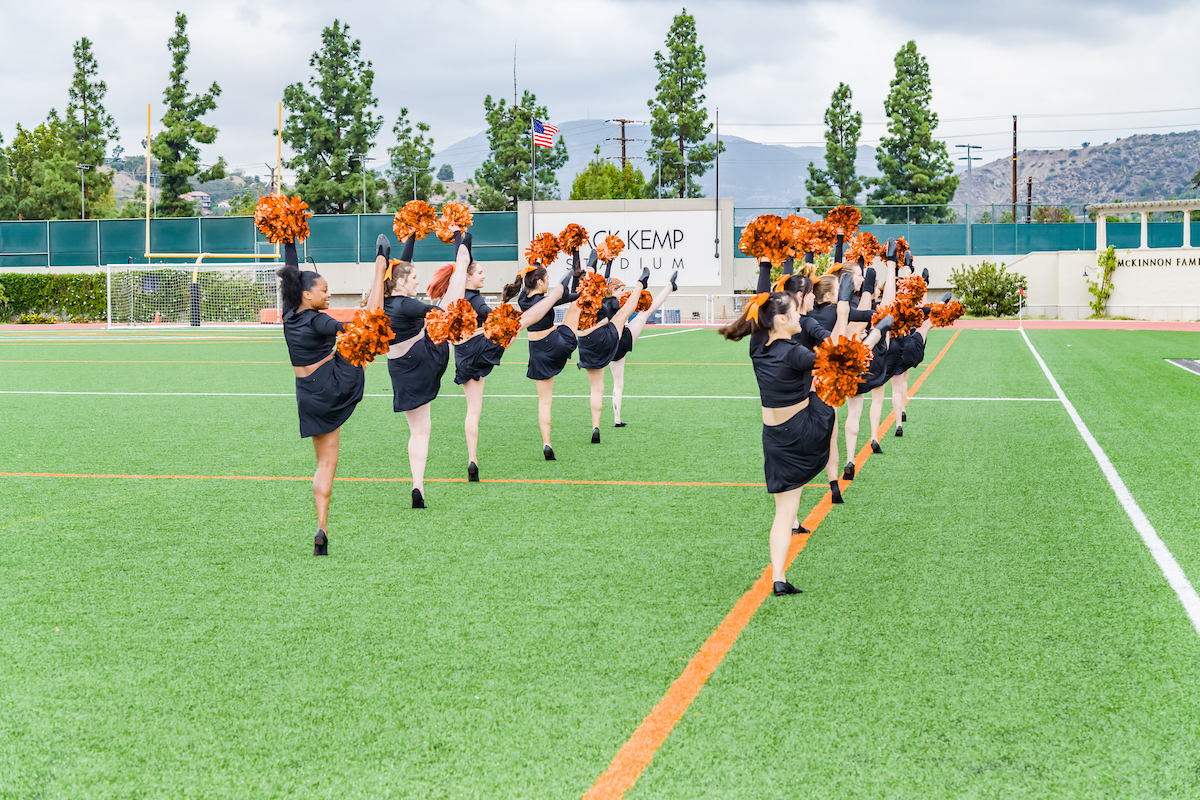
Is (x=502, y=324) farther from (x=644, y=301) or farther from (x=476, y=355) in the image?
(x=644, y=301)

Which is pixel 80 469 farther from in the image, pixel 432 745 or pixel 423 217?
pixel 432 745

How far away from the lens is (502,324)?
793 cm

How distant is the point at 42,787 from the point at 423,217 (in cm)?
462

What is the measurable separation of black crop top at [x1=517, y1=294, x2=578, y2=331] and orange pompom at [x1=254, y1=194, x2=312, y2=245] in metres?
2.72

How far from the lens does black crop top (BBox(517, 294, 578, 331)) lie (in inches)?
357

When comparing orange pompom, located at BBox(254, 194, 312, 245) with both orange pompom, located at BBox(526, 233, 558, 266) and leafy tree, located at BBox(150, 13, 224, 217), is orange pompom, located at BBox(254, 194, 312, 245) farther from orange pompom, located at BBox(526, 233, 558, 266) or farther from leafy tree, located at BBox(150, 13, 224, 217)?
leafy tree, located at BBox(150, 13, 224, 217)

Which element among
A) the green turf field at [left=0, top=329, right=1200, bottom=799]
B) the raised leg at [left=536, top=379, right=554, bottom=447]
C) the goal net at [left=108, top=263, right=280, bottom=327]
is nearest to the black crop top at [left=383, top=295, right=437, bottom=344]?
the green turf field at [left=0, top=329, right=1200, bottom=799]

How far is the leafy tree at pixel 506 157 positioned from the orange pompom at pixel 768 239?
6439 centimetres

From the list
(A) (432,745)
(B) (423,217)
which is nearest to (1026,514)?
(B) (423,217)

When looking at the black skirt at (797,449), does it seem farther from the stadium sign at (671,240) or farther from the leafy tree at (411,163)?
the leafy tree at (411,163)

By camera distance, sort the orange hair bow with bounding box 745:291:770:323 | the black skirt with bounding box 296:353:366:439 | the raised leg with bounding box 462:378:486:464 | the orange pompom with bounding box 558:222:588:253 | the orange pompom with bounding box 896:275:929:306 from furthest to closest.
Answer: the orange pompom with bounding box 558:222:588:253 < the raised leg with bounding box 462:378:486:464 < the orange pompom with bounding box 896:275:929:306 < the black skirt with bounding box 296:353:366:439 < the orange hair bow with bounding box 745:291:770:323

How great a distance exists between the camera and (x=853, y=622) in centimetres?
492

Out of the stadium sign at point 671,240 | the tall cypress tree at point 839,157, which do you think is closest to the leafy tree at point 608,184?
the tall cypress tree at point 839,157

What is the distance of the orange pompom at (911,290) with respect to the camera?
8.38 m
